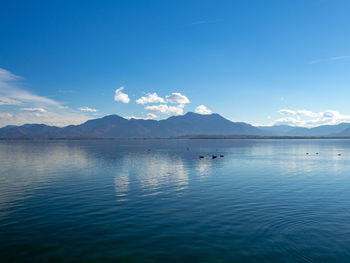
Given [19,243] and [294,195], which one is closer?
[19,243]

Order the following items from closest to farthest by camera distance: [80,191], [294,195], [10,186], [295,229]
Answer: [295,229] → [294,195] → [80,191] → [10,186]

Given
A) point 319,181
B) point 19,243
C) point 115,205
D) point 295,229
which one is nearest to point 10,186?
point 115,205

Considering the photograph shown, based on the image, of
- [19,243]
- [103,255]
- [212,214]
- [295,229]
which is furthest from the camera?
[212,214]

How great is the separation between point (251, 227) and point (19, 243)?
17449 mm

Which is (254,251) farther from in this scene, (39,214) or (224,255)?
(39,214)

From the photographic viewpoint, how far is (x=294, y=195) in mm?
32500

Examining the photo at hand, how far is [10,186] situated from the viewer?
3766cm

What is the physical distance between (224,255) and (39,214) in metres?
18.2

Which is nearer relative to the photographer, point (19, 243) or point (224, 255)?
point (224, 255)

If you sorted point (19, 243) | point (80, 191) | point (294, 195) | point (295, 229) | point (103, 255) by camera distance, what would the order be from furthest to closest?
point (80, 191), point (294, 195), point (295, 229), point (19, 243), point (103, 255)

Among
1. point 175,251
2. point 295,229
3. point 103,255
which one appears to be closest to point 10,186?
point 103,255

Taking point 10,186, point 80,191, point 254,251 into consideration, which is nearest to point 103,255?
point 254,251

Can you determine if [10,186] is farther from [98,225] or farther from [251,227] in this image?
[251,227]

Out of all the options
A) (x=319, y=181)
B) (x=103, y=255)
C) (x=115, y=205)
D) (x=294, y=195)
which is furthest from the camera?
(x=319, y=181)
